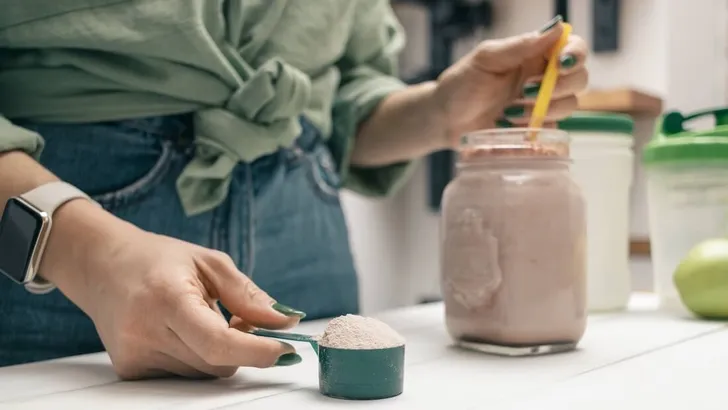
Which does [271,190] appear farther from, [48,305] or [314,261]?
[48,305]

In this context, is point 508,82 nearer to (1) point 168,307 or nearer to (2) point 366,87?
(2) point 366,87

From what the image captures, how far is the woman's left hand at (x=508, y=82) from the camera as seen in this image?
25.9 inches

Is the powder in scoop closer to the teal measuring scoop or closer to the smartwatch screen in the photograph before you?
the teal measuring scoop

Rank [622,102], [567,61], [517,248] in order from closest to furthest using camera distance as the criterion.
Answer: [517,248], [567,61], [622,102]

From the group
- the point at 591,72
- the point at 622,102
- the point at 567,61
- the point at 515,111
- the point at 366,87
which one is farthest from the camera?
the point at 591,72

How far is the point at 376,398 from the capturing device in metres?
0.43

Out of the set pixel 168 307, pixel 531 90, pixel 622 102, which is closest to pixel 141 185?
pixel 168 307

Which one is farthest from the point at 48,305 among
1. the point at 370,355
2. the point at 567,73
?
the point at 567,73

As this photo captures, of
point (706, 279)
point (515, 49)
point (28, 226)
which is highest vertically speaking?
point (515, 49)

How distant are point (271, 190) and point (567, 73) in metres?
0.28

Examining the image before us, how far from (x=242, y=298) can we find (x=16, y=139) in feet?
0.64

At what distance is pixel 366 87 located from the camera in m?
0.91

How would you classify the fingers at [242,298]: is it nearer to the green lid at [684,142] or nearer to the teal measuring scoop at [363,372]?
the teal measuring scoop at [363,372]

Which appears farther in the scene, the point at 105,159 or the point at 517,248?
the point at 105,159
